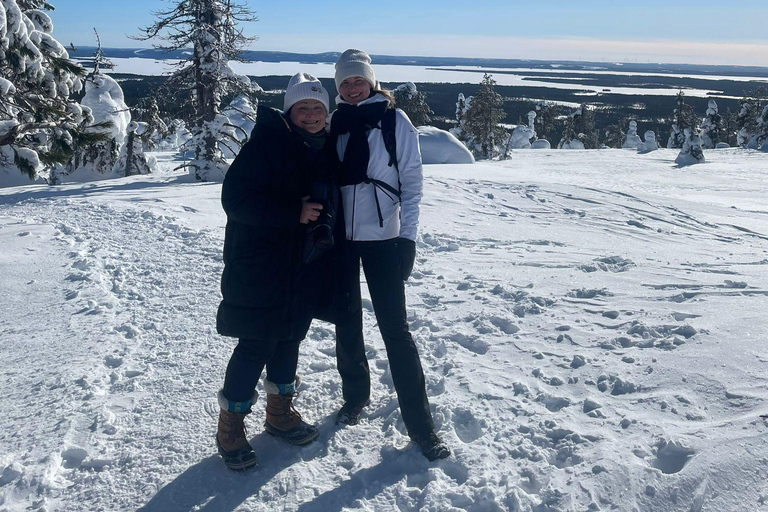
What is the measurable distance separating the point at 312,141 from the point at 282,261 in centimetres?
60

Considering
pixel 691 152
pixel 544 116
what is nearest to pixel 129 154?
pixel 691 152

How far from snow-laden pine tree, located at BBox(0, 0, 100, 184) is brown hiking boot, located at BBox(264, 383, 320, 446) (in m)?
3.04

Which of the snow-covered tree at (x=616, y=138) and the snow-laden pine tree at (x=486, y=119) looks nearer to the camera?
the snow-laden pine tree at (x=486, y=119)

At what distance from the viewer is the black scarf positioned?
9.52ft

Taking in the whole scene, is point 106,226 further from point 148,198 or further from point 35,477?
point 35,477

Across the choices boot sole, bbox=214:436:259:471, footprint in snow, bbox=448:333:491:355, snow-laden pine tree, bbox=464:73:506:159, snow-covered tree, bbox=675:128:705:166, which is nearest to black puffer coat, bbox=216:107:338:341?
boot sole, bbox=214:436:259:471

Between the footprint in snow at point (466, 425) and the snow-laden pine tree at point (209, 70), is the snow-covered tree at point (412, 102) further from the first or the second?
the footprint in snow at point (466, 425)

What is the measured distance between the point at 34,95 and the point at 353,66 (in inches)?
486

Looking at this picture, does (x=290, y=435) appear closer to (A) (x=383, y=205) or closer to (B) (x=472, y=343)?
(A) (x=383, y=205)

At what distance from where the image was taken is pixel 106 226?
7.98 meters

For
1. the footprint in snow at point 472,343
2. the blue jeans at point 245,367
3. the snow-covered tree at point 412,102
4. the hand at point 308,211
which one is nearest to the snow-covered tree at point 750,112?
the snow-covered tree at point 412,102

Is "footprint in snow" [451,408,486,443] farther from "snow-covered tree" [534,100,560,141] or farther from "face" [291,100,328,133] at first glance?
"snow-covered tree" [534,100,560,141]

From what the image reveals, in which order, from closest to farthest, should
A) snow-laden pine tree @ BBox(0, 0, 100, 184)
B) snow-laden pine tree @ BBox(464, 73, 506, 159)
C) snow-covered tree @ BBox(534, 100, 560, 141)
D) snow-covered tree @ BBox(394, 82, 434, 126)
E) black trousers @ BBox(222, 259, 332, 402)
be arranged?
black trousers @ BBox(222, 259, 332, 402)
snow-laden pine tree @ BBox(0, 0, 100, 184)
snow-laden pine tree @ BBox(464, 73, 506, 159)
snow-covered tree @ BBox(394, 82, 434, 126)
snow-covered tree @ BBox(534, 100, 560, 141)

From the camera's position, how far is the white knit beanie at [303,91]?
274 centimetres
